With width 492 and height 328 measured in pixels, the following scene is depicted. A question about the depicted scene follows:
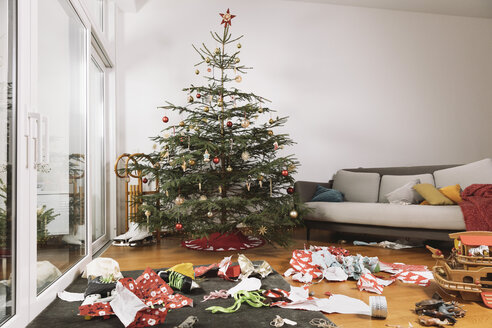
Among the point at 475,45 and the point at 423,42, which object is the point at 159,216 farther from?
the point at 475,45

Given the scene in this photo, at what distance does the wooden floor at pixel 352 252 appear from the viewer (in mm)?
1527

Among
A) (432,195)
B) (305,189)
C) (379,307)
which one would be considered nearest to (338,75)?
(305,189)

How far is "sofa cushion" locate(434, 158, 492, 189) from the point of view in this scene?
10.4 feet

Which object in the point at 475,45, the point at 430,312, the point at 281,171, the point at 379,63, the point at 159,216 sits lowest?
the point at 430,312

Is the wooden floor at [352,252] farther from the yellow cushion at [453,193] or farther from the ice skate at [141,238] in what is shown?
the yellow cushion at [453,193]

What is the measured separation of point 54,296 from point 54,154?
0.80 m

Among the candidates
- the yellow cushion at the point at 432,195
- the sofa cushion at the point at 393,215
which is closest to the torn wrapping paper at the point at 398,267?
the sofa cushion at the point at 393,215

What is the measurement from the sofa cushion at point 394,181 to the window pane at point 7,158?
3.49m

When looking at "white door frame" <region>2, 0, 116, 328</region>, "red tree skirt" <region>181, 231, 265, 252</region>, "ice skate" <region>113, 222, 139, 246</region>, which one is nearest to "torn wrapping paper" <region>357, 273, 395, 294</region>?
"red tree skirt" <region>181, 231, 265, 252</region>

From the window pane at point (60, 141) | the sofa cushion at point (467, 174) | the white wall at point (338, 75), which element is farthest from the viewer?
the white wall at point (338, 75)

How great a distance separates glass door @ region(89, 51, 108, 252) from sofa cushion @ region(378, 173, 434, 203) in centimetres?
309

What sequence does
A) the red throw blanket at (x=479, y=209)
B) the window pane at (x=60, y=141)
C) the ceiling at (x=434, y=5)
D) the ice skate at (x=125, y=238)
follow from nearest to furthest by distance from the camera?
the window pane at (x=60, y=141) → the red throw blanket at (x=479, y=209) → the ice skate at (x=125, y=238) → the ceiling at (x=434, y=5)

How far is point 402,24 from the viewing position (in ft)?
15.6

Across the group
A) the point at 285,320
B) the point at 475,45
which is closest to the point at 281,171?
the point at 285,320
